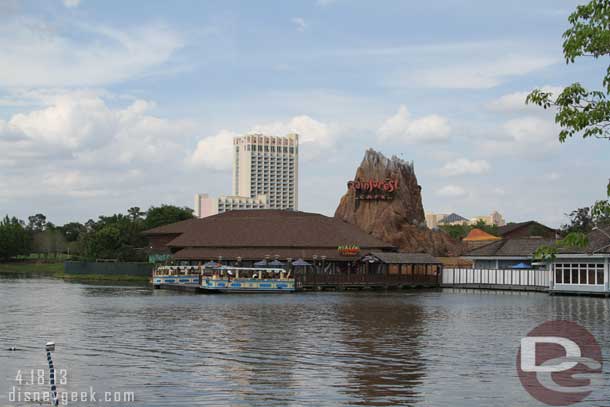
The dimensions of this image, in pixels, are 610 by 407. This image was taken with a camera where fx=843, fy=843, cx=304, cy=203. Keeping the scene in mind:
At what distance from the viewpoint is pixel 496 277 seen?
87.2 meters

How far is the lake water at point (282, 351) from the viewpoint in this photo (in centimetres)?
2230

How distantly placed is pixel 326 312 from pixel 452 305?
41.8 ft

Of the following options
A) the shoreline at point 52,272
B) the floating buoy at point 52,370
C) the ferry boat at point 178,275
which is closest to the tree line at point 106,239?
the shoreline at point 52,272

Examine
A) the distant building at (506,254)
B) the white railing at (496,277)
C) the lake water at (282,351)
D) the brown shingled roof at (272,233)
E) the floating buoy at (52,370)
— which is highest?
the brown shingled roof at (272,233)

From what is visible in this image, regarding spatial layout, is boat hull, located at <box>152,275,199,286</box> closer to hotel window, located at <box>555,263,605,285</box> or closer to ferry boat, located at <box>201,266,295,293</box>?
ferry boat, located at <box>201,266,295,293</box>

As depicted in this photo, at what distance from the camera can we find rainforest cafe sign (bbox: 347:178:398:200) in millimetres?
114625

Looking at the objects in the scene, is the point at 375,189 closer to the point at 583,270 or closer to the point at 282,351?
the point at 583,270

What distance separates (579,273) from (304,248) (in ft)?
104

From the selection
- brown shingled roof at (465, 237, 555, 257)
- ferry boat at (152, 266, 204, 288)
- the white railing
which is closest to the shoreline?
ferry boat at (152, 266, 204, 288)

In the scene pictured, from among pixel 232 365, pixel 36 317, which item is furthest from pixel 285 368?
pixel 36 317

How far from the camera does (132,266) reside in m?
113

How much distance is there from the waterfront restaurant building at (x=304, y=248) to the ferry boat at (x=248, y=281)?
599 cm

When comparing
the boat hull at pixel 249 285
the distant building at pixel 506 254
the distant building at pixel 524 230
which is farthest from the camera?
the distant building at pixel 524 230

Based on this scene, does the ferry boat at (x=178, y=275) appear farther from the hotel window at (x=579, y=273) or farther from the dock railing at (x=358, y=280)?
the hotel window at (x=579, y=273)
